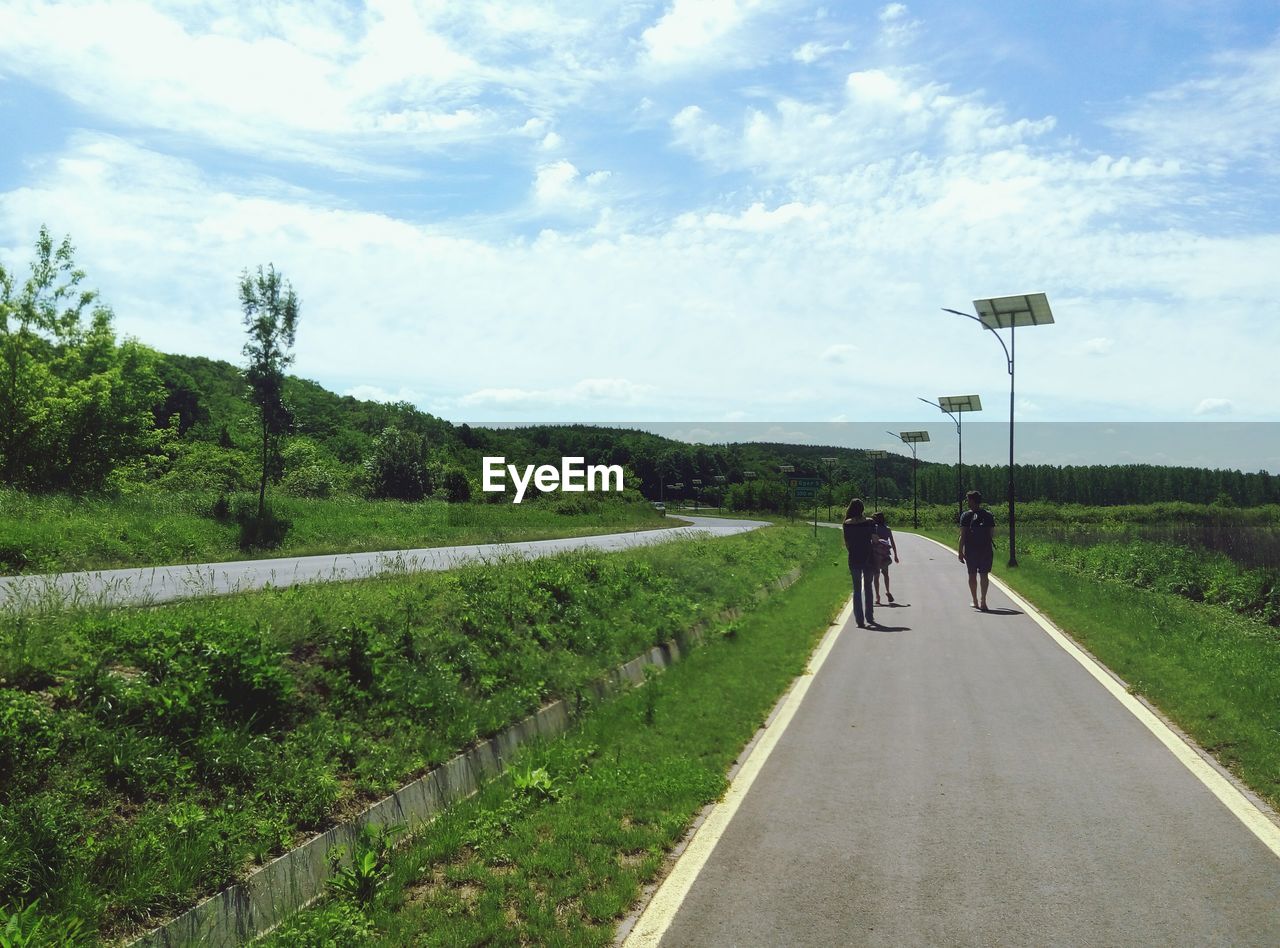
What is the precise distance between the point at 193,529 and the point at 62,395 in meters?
19.5

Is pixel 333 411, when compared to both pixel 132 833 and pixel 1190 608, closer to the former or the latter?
pixel 1190 608

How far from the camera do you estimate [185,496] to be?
3250cm

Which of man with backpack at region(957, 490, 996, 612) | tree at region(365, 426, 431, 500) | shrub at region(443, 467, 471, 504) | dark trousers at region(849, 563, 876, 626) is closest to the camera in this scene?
dark trousers at region(849, 563, 876, 626)

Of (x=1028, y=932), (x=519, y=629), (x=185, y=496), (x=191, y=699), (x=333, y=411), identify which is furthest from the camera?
(x=333, y=411)

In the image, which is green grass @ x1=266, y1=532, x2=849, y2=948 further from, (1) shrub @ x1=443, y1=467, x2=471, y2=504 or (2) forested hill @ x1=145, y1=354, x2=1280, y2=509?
(1) shrub @ x1=443, y1=467, x2=471, y2=504

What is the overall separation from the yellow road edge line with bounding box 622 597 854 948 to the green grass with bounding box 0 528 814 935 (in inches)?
81.3

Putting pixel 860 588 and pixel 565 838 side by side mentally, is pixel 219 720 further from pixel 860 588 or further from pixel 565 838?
pixel 860 588

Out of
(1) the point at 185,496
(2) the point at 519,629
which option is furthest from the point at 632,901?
(1) the point at 185,496

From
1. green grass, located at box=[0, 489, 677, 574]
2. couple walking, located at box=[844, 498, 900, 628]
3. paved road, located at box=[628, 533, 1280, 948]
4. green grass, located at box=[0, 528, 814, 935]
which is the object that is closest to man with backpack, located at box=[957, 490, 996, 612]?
couple walking, located at box=[844, 498, 900, 628]

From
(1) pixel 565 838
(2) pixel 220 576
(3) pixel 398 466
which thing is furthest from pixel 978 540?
(3) pixel 398 466

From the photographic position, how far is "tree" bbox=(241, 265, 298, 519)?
114 feet

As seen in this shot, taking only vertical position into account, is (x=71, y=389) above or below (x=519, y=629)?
above

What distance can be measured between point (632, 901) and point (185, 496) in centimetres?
3195

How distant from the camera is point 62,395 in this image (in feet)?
139
